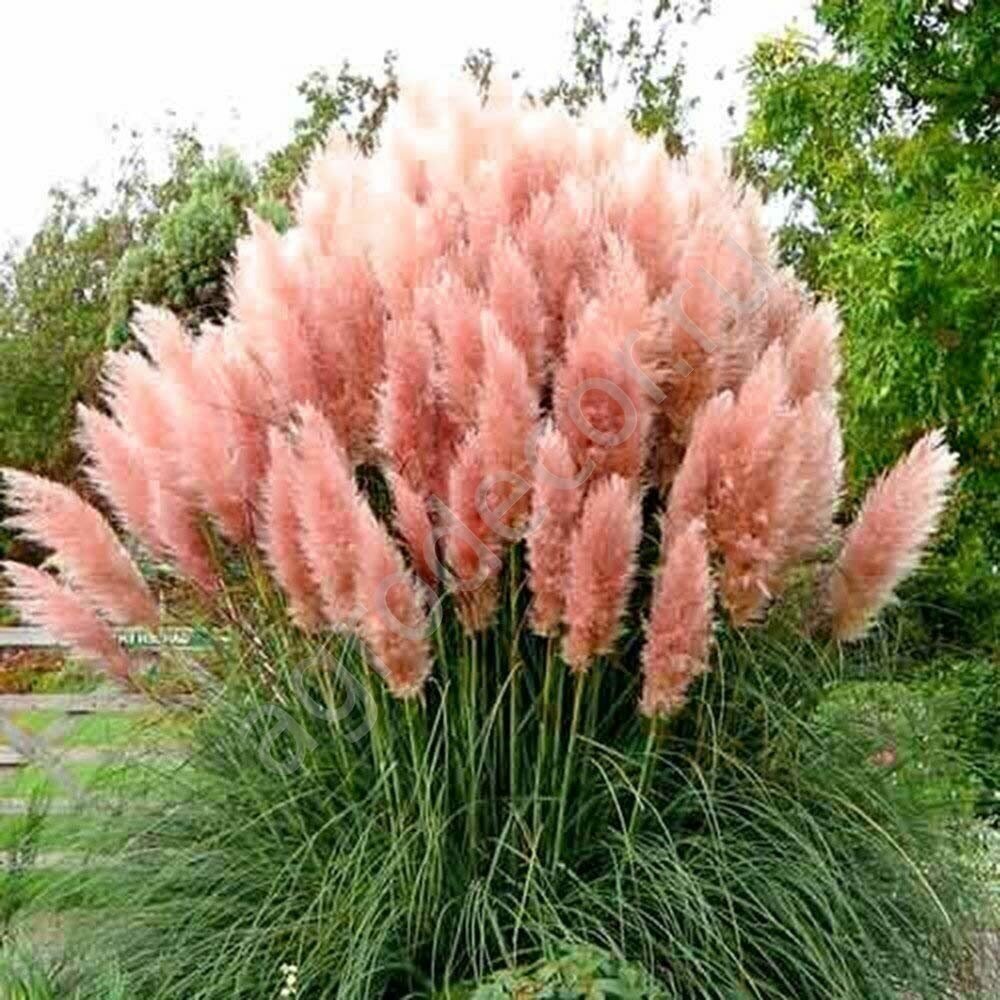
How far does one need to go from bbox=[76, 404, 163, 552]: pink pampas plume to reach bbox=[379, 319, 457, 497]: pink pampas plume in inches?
24.1

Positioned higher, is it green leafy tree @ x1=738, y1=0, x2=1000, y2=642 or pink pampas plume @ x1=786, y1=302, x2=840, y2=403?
green leafy tree @ x1=738, y1=0, x2=1000, y2=642

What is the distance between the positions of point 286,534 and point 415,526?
9.6 inches

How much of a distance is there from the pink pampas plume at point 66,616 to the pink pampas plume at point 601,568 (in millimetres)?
1081

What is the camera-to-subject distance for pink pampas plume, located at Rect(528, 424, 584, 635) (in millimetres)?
2641

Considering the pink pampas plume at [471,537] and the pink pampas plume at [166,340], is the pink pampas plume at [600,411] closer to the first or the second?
the pink pampas plume at [471,537]

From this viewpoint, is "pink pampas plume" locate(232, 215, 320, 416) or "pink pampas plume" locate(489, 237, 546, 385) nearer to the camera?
"pink pampas plume" locate(489, 237, 546, 385)

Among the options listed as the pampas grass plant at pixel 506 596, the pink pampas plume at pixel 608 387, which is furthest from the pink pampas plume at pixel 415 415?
the pink pampas plume at pixel 608 387

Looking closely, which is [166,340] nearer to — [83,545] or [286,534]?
[83,545]

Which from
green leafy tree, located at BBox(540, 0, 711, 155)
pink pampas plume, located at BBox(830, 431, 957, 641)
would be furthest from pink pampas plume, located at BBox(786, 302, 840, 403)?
green leafy tree, located at BBox(540, 0, 711, 155)

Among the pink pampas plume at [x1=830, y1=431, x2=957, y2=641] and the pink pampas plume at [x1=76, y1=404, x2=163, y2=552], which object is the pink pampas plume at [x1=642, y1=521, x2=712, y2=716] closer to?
the pink pampas plume at [x1=830, y1=431, x2=957, y2=641]

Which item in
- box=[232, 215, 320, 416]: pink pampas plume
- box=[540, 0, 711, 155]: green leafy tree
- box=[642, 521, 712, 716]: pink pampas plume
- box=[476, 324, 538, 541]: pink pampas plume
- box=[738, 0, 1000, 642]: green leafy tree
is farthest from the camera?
box=[540, 0, 711, 155]: green leafy tree

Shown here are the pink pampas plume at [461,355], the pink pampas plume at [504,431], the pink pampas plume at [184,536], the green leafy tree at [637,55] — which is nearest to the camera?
the pink pampas plume at [504,431]

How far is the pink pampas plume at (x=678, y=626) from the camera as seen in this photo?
2.57 meters

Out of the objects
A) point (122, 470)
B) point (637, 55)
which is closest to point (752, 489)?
point (122, 470)
